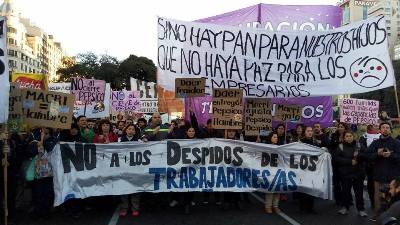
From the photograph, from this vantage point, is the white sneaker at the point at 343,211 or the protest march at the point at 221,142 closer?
the protest march at the point at 221,142

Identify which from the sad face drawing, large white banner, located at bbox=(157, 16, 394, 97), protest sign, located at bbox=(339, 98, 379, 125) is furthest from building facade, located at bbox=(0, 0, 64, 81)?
the sad face drawing

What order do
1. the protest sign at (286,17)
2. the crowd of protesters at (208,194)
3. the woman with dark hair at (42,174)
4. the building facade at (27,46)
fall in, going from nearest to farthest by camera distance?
1. the woman with dark hair at (42,174)
2. the crowd of protesters at (208,194)
3. the protest sign at (286,17)
4. the building facade at (27,46)

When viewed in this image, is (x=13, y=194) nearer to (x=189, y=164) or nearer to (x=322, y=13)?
(x=189, y=164)

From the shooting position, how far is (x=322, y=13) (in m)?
12.8

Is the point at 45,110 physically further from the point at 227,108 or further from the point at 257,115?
the point at 257,115

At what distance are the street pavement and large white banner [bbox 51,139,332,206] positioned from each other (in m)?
0.41

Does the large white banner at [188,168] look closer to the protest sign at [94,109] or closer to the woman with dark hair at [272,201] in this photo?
the woman with dark hair at [272,201]

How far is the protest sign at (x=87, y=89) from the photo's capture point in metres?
17.4

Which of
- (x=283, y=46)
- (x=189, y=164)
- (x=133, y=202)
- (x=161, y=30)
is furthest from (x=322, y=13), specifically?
(x=133, y=202)

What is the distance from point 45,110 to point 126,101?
1565cm

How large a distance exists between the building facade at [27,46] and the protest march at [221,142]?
90471mm

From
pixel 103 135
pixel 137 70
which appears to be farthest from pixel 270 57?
pixel 137 70

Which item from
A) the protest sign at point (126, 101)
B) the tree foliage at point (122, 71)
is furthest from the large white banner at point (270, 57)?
the tree foliage at point (122, 71)

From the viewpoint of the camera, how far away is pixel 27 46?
423ft
